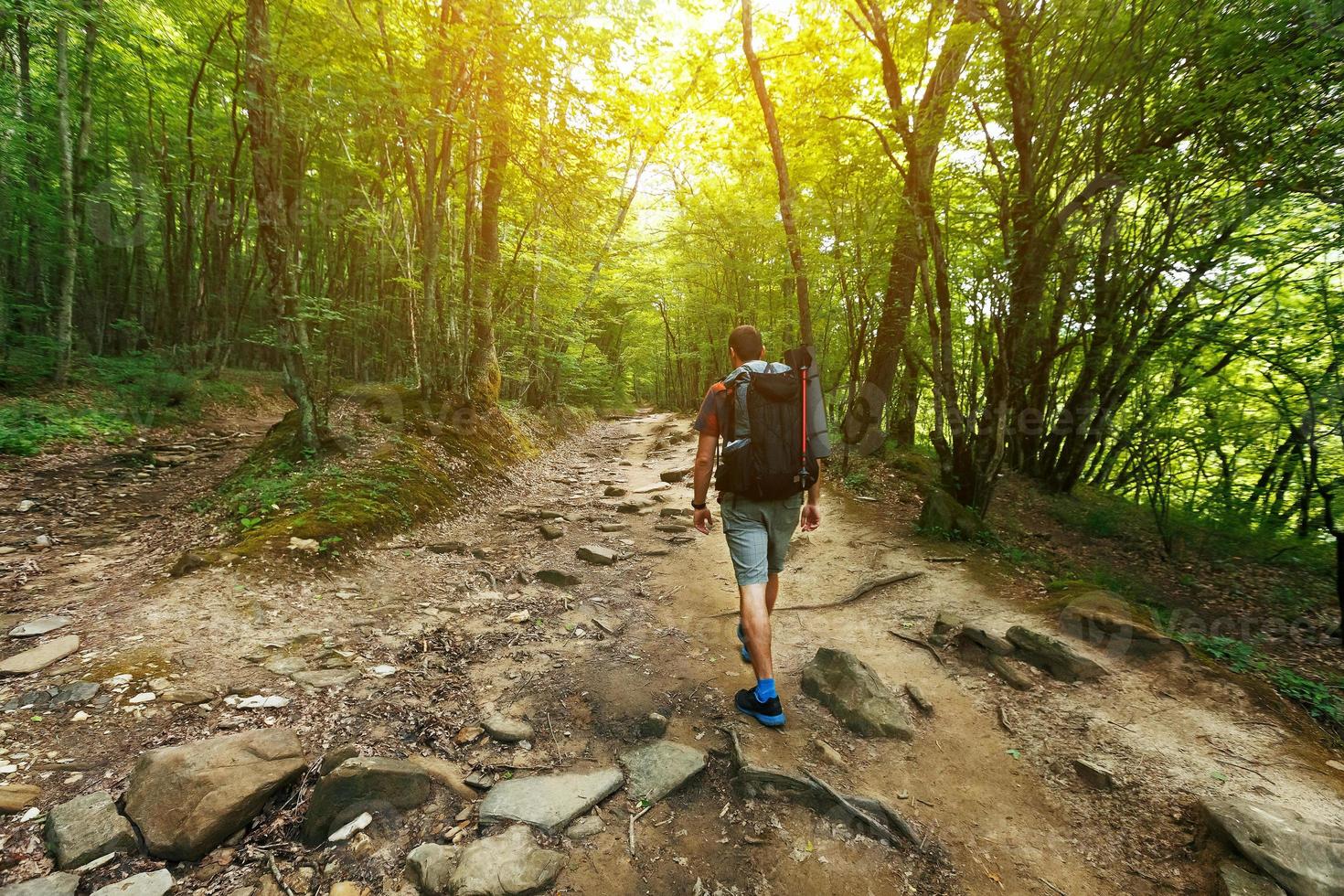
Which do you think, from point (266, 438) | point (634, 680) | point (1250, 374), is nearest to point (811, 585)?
point (634, 680)

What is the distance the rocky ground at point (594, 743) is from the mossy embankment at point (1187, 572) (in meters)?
0.70

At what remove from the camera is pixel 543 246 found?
13.8 meters

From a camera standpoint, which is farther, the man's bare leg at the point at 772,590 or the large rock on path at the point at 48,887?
the man's bare leg at the point at 772,590

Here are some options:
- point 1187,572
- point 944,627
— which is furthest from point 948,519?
point 1187,572

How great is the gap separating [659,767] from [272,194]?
319 inches

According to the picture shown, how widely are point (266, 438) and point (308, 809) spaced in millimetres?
7290

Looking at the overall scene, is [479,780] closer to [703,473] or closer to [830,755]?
[830,755]

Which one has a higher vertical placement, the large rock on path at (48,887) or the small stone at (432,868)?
the large rock on path at (48,887)

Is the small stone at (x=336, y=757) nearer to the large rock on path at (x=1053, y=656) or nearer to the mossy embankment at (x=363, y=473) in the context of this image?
the mossy embankment at (x=363, y=473)

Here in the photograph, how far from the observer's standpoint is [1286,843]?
7.48ft

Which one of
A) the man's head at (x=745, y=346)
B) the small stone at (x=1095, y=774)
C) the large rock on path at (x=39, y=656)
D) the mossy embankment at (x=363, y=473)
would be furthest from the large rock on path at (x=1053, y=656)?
the large rock on path at (x=39, y=656)

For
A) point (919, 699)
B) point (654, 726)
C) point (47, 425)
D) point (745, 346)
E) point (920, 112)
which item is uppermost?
point (920, 112)

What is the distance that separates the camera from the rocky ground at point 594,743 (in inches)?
89.4

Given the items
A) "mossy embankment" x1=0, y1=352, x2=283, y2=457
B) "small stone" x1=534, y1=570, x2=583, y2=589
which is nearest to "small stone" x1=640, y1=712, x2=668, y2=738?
"small stone" x1=534, y1=570, x2=583, y2=589
